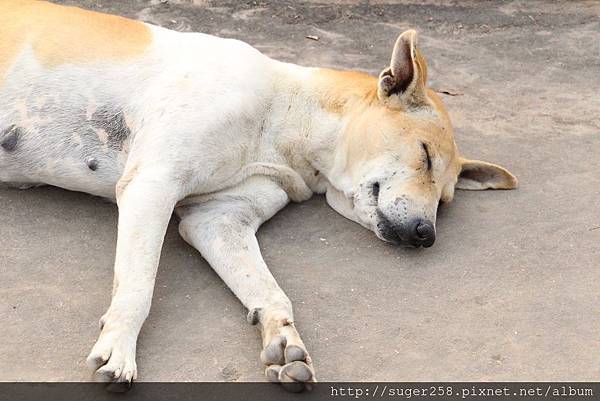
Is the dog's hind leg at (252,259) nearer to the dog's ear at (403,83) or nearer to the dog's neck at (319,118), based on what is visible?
the dog's neck at (319,118)

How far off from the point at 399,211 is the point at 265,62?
1.00m

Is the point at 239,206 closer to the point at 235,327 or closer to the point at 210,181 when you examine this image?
the point at 210,181

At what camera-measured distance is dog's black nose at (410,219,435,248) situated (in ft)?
14.0

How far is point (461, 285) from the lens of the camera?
4180 mm

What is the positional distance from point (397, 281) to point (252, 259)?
2.10ft

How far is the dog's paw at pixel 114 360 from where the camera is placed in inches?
132

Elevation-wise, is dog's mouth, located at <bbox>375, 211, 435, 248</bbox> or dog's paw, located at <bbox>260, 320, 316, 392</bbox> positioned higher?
dog's paw, located at <bbox>260, 320, 316, 392</bbox>

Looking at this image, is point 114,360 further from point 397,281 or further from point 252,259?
point 397,281

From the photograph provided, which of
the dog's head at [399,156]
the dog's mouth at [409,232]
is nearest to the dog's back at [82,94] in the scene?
the dog's head at [399,156]

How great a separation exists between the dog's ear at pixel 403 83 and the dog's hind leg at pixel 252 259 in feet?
2.25

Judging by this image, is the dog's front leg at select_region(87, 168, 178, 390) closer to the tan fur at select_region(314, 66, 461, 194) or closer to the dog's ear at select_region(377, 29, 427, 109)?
the tan fur at select_region(314, 66, 461, 194)

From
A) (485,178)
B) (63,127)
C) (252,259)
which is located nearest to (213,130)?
(252,259)

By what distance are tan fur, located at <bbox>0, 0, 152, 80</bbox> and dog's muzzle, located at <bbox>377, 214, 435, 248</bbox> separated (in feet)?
4.58

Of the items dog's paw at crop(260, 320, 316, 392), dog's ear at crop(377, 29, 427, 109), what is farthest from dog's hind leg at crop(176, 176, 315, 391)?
dog's ear at crop(377, 29, 427, 109)
